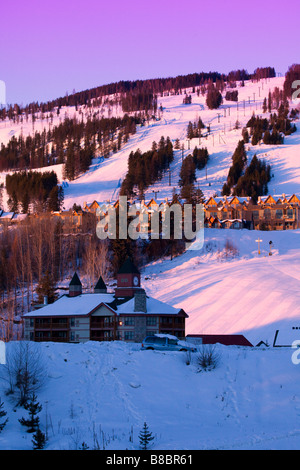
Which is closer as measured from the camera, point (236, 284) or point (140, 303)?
point (140, 303)

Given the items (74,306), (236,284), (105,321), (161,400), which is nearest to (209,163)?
(236,284)

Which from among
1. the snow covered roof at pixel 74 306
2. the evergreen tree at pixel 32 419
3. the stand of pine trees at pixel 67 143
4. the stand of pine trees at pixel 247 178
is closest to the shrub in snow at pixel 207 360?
the evergreen tree at pixel 32 419

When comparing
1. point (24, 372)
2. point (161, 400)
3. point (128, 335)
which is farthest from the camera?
point (128, 335)

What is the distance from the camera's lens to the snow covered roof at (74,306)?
42406 millimetres

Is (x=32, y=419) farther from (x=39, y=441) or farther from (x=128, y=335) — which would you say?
(x=128, y=335)

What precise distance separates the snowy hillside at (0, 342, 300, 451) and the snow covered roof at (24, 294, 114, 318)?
15421mm

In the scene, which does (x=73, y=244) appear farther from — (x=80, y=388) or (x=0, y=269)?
(x=80, y=388)

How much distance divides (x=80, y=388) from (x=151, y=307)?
20.2m

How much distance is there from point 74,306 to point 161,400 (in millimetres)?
22170

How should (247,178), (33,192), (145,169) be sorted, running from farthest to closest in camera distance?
(145,169)
(33,192)
(247,178)

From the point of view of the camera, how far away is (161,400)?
2216 centimetres

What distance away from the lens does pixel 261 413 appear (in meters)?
21.3

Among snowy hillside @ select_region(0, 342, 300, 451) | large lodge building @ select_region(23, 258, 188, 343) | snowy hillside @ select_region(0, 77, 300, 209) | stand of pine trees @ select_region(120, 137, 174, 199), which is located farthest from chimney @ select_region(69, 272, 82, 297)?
stand of pine trees @ select_region(120, 137, 174, 199)
